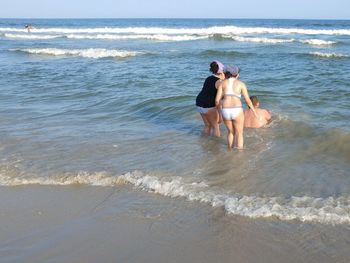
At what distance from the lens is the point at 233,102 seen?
670 cm

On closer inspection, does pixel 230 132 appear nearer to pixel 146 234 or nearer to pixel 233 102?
pixel 233 102

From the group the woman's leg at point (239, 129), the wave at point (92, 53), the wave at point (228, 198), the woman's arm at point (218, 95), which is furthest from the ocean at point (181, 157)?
the wave at point (92, 53)

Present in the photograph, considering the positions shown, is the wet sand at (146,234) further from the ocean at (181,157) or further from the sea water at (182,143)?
the sea water at (182,143)

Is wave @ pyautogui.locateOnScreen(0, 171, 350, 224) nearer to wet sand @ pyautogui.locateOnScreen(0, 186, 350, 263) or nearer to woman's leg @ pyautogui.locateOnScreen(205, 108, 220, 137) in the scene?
wet sand @ pyautogui.locateOnScreen(0, 186, 350, 263)

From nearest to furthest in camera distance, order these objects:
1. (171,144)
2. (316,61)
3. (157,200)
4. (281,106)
Answer: 1. (157,200)
2. (171,144)
3. (281,106)
4. (316,61)

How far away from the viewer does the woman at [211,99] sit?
7188 millimetres

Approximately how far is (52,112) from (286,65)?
9373 millimetres

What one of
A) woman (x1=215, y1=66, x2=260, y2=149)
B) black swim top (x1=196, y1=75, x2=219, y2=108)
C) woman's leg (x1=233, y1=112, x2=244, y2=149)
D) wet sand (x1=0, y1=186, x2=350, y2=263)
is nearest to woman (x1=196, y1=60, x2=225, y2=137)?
black swim top (x1=196, y1=75, x2=219, y2=108)

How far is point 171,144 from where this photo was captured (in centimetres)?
721

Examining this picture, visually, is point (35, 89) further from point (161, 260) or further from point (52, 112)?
point (161, 260)

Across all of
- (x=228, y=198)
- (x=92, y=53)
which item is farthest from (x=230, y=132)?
(x=92, y=53)

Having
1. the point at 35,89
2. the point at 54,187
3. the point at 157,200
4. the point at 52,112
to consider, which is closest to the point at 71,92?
the point at 35,89

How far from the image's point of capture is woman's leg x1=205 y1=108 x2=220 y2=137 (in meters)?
7.47

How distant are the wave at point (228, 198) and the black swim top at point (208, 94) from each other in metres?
2.16
